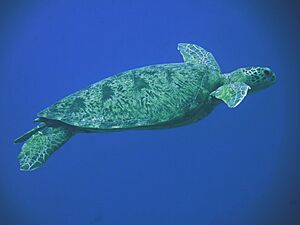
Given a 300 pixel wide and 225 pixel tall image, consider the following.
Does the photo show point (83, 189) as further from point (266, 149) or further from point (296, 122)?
point (296, 122)

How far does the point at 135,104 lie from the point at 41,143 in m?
1.21

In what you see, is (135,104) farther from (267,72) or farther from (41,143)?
(267,72)

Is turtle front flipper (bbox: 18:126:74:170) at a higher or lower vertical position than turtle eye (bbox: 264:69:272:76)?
higher

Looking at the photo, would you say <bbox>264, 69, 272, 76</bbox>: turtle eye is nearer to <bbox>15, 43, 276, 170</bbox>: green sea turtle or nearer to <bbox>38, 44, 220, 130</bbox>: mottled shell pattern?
<bbox>15, 43, 276, 170</bbox>: green sea turtle

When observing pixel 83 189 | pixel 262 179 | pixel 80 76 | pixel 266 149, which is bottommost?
pixel 262 179

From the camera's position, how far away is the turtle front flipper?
3.52 metres

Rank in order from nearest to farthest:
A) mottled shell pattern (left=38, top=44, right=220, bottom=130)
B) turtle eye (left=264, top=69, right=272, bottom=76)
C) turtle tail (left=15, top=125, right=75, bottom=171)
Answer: mottled shell pattern (left=38, top=44, right=220, bottom=130) → turtle tail (left=15, top=125, right=75, bottom=171) → turtle eye (left=264, top=69, right=272, bottom=76)

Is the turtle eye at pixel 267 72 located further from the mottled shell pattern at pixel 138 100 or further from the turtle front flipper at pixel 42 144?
the turtle front flipper at pixel 42 144

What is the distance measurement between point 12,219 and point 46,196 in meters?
1.16

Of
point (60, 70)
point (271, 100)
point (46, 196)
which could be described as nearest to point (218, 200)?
point (271, 100)

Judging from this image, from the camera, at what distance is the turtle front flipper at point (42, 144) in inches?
138

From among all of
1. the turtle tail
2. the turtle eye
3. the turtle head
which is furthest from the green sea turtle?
the turtle eye

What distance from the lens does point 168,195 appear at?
755cm

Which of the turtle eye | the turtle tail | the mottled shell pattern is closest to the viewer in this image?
the mottled shell pattern
